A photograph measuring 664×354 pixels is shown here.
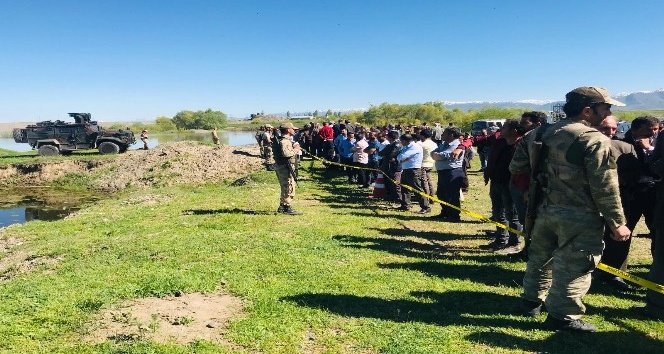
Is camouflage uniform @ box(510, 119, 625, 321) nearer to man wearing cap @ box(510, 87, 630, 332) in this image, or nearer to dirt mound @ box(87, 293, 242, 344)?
man wearing cap @ box(510, 87, 630, 332)

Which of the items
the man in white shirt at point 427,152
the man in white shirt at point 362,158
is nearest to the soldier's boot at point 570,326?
the man in white shirt at point 427,152

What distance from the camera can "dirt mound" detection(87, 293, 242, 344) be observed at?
392 centimetres

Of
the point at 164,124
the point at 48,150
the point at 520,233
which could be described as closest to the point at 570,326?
the point at 520,233

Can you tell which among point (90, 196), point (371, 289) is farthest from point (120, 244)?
point (90, 196)

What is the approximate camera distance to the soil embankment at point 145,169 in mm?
18812

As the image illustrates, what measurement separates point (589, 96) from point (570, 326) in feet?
6.38

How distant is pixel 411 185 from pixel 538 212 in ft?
18.4

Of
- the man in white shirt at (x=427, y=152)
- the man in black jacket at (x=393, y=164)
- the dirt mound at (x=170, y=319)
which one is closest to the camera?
the dirt mound at (x=170, y=319)

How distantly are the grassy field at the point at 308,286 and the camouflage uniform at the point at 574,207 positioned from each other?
0.47 m

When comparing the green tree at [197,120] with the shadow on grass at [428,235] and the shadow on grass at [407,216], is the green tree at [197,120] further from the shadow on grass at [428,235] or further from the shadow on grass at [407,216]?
the shadow on grass at [428,235]

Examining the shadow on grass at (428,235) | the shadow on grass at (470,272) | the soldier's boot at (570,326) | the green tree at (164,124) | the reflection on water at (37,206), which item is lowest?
the reflection on water at (37,206)

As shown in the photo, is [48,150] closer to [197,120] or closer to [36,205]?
[36,205]

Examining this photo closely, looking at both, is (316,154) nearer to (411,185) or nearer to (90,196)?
(90,196)

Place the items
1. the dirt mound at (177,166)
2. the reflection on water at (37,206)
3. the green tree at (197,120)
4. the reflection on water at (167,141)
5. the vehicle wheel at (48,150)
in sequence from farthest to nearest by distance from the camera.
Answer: the green tree at (197,120) → the reflection on water at (167,141) → the vehicle wheel at (48,150) → the dirt mound at (177,166) → the reflection on water at (37,206)
